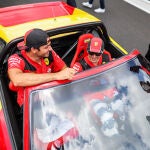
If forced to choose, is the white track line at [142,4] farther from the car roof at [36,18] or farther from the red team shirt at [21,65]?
the red team shirt at [21,65]

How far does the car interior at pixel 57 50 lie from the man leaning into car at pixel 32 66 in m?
0.13

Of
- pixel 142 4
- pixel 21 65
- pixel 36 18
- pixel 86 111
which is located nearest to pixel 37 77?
pixel 21 65

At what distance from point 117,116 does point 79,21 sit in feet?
5.18

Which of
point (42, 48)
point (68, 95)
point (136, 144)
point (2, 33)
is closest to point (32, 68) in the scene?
point (42, 48)

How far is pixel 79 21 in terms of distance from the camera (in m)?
3.91

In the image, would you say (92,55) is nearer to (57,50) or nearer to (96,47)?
(96,47)

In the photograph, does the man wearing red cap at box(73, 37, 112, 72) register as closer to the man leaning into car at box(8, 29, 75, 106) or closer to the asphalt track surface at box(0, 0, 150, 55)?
the man leaning into car at box(8, 29, 75, 106)

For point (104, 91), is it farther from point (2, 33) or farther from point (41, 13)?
point (41, 13)

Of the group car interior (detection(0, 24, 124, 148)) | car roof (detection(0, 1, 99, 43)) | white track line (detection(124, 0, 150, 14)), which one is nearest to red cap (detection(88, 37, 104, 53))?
car interior (detection(0, 24, 124, 148))

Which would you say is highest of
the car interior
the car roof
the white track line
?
the car roof

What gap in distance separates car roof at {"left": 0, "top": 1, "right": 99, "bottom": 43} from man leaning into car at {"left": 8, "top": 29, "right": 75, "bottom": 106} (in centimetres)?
60

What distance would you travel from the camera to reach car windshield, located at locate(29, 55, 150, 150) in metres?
2.48

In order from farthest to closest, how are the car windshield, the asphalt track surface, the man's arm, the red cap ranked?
the asphalt track surface
the red cap
the man's arm
the car windshield

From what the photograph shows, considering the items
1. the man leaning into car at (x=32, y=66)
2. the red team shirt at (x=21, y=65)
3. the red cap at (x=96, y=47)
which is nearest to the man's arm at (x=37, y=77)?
the man leaning into car at (x=32, y=66)
